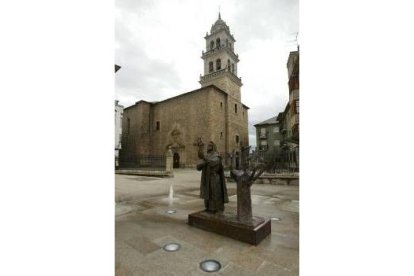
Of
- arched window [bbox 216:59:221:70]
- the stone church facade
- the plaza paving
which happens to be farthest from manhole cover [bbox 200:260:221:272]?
arched window [bbox 216:59:221:70]

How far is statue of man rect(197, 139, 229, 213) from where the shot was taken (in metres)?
3.64

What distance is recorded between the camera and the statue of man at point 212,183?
11.9ft

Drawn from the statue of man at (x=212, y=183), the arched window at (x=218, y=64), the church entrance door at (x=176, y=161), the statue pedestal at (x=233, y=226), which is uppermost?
the arched window at (x=218, y=64)

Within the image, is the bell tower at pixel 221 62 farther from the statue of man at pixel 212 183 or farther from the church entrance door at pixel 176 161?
the statue of man at pixel 212 183

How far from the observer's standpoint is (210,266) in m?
2.26

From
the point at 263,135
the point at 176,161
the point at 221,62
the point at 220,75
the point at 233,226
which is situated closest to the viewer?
the point at 233,226

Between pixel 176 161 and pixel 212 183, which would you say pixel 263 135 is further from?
pixel 212 183

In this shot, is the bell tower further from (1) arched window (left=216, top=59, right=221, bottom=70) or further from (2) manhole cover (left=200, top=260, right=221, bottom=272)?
(2) manhole cover (left=200, top=260, right=221, bottom=272)

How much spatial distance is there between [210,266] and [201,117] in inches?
904

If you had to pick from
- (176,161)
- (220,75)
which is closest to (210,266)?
(176,161)

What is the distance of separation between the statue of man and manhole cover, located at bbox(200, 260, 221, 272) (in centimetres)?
130

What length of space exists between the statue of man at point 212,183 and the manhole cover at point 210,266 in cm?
130

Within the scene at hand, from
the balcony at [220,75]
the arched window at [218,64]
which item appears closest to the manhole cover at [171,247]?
the balcony at [220,75]
